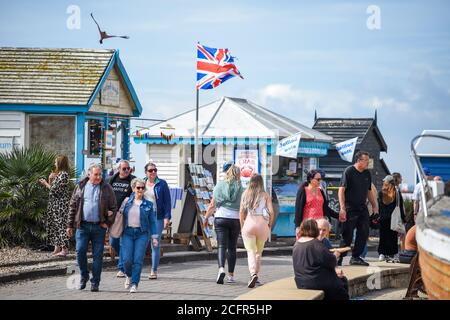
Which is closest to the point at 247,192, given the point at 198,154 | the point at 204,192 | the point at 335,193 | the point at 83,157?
the point at 204,192

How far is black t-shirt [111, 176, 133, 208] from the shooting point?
17.8m

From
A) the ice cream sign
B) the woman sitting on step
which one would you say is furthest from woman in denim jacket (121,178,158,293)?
the ice cream sign

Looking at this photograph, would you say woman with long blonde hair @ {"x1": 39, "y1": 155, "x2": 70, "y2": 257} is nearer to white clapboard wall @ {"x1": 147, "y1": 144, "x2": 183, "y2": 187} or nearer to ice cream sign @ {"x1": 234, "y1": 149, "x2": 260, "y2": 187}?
ice cream sign @ {"x1": 234, "y1": 149, "x2": 260, "y2": 187}

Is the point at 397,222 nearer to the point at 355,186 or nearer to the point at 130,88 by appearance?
the point at 355,186

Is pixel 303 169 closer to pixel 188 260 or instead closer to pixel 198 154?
pixel 198 154

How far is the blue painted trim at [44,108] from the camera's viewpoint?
24703 mm

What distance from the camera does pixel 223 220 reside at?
17141mm

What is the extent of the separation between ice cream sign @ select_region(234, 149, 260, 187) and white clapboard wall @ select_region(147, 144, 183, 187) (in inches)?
76.5

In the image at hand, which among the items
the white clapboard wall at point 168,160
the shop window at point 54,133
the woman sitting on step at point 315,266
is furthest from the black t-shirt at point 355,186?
the white clapboard wall at point 168,160

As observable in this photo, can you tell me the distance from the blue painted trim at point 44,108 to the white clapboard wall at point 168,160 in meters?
4.96

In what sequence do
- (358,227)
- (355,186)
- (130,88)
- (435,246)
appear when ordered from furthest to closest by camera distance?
(130,88)
(358,227)
(355,186)
(435,246)

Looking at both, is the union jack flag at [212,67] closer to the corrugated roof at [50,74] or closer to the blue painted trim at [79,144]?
the corrugated roof at [50,74]

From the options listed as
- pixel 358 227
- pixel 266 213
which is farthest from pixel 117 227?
pixel 358 227

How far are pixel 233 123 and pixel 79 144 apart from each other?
5.30m
